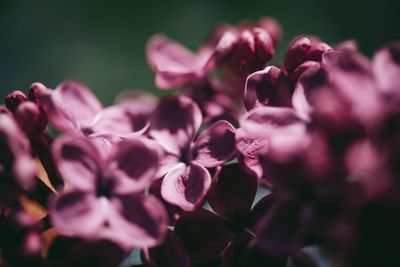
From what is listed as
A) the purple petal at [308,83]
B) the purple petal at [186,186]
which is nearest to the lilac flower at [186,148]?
the purple petal at [186,186]

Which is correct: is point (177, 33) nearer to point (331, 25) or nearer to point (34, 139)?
point (331, 25)

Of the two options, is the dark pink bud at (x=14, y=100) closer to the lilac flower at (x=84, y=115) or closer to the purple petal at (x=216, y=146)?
the lilac flower at (x=84, y=115)

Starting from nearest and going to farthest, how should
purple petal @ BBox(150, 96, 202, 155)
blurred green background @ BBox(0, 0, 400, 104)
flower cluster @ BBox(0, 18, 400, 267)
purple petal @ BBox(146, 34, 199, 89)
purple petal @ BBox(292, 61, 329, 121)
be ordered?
flower cluster @ BBox(0, 18, 400, 267)
purple petal @ BBox(292, 61, 329, 121)
purple petal @ BBox(150, 96, 202, 155)
purple petal @ BBox(146, 34, 199, 89)
blurred green background @ BBox(0, 0, 400, 104)

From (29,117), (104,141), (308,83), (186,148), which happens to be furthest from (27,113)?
(308,83)

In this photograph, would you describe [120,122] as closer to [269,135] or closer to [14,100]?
[14,100]

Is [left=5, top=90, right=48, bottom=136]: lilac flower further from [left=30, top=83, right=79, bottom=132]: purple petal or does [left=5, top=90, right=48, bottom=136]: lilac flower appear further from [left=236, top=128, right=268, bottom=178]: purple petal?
[left=236, top=128, right=268, bottom=178]: purple petal

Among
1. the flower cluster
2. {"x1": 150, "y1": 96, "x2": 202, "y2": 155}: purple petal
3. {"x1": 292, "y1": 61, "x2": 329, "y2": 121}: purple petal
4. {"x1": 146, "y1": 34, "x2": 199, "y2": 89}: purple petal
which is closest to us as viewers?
the flower cluster

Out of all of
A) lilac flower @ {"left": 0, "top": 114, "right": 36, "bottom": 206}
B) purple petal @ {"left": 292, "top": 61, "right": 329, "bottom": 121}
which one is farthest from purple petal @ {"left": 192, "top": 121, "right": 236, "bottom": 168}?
lilac flower @ {"left": 0, "top": 114, "right": 36, "bottom": 206}
